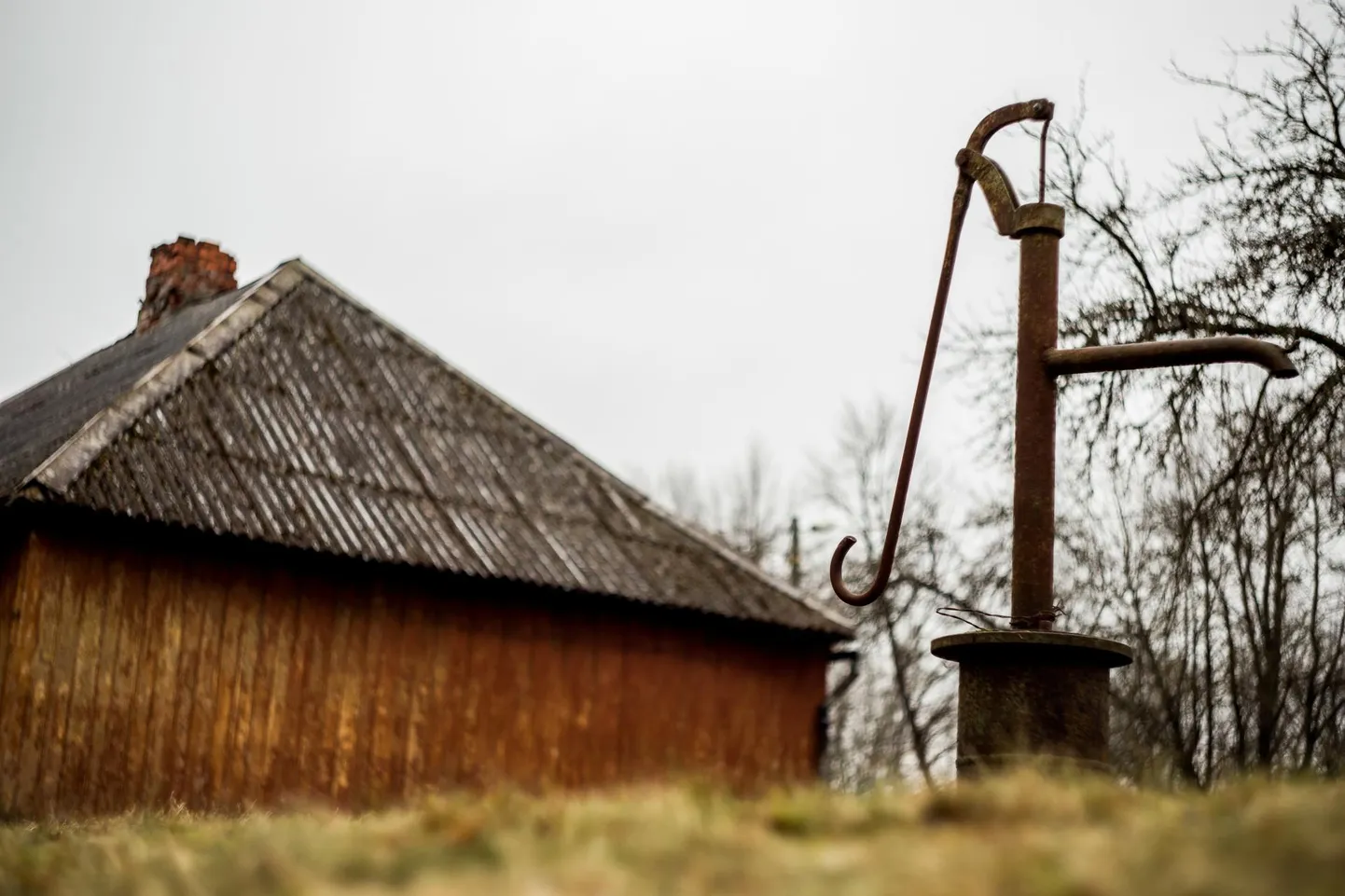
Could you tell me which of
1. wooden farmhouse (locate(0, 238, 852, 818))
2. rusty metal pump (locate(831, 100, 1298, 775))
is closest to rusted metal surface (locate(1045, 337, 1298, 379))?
rusty metal pump (locate(831, 100, 1298, 775))

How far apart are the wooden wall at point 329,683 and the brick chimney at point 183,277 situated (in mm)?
6467

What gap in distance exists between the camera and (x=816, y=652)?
15.6 m

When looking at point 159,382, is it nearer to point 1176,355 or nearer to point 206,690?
point 206,690

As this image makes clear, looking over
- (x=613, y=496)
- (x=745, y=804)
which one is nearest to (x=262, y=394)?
(x=613, y=496)

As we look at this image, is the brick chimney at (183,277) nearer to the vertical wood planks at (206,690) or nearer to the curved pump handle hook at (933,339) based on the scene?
the vertical wood planks at (206,690)

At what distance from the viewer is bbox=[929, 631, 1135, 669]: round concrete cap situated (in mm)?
4934

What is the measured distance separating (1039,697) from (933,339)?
1598 mm

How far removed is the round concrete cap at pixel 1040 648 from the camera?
493 centimetres

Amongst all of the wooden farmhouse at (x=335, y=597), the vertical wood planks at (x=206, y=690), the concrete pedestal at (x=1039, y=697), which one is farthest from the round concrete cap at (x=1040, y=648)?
the vertical wood planks at (x=206, y=690)

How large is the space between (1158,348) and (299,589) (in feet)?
28.9

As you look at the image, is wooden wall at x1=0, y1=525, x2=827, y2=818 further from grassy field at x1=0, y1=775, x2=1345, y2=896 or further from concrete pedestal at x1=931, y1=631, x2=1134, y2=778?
grassy field at x1=0, y1=775, x2=1345, y2=896

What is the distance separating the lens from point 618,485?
16016mm

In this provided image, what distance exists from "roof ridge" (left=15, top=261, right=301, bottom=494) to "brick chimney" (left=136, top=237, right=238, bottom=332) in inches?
88.8

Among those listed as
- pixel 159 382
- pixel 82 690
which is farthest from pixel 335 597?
pixel 159 382
